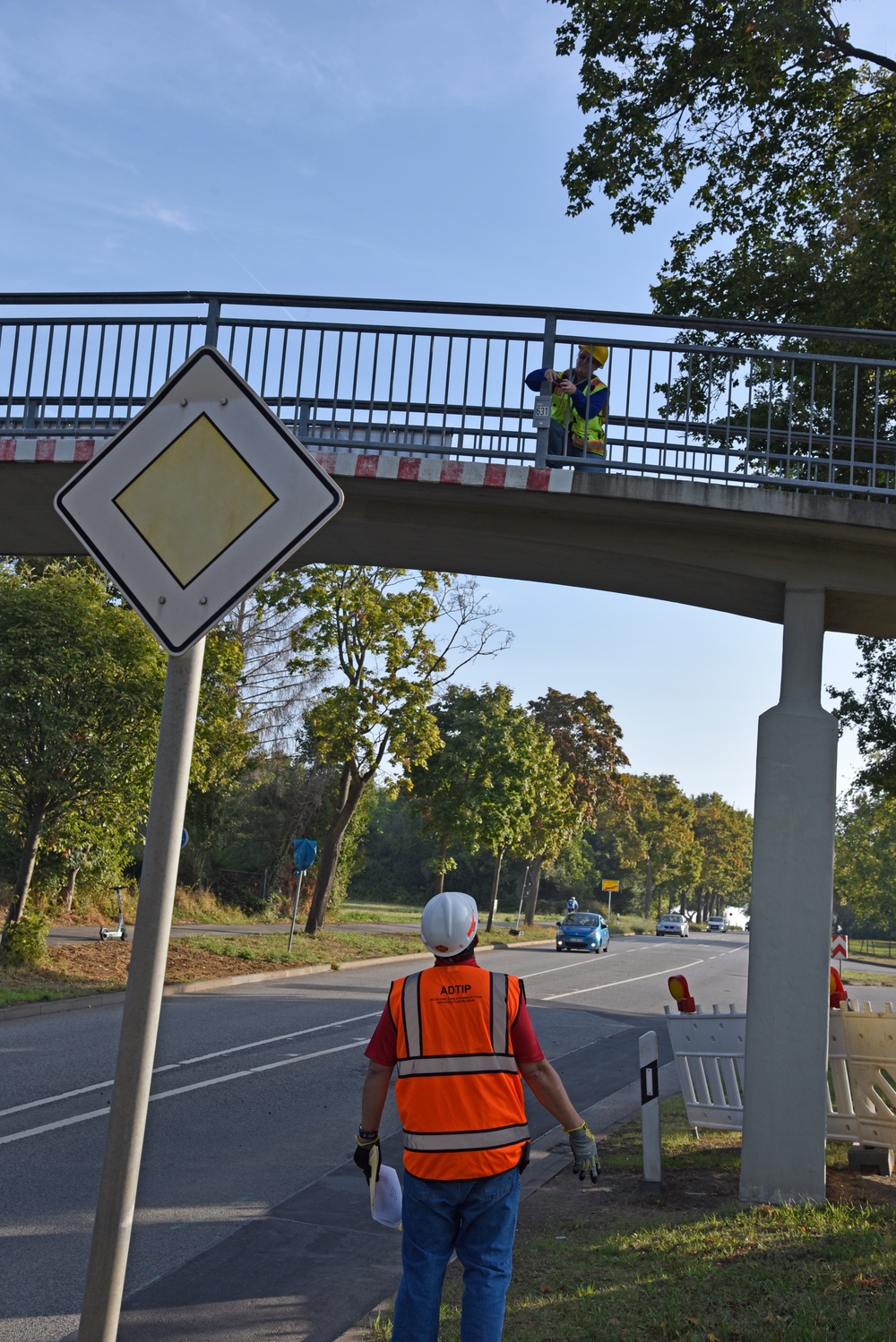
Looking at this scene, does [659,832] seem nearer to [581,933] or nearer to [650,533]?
[581,933]

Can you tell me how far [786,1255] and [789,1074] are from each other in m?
1.72

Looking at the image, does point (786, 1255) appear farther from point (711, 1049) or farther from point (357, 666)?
point (357, 666)

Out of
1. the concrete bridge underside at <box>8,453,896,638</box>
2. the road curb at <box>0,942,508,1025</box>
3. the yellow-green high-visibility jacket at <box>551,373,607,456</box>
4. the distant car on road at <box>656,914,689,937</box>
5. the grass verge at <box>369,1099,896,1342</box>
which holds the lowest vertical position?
the distant car on road at <box>656,914,689,937</box>

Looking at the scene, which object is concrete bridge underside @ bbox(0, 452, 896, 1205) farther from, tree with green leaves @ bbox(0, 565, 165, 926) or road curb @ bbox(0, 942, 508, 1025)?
tree with green leaves @ bbox(0, 565, 165, 926)

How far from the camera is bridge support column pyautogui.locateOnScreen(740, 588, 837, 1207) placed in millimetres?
7531

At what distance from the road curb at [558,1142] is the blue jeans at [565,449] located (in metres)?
4.96

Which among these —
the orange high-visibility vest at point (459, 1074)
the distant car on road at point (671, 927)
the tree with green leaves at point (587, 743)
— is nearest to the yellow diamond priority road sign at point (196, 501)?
the orange high-visibility vest at point (459, 1074)

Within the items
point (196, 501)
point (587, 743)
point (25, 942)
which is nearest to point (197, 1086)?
point (25, 942)

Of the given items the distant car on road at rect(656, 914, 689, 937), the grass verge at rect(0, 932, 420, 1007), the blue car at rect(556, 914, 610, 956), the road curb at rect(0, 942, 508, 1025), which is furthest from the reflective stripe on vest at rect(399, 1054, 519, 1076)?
the distant car on road at rect(656, 914, 689, 937)

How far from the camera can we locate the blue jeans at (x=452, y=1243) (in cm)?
375

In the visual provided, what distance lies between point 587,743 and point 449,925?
53.6m

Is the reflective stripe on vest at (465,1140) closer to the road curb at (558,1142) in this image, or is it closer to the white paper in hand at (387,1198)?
the white paper in hand at (387,1198)

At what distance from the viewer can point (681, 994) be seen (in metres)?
Result: 8.88

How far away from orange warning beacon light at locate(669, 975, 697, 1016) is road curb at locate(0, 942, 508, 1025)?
14.1 feet
